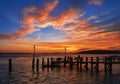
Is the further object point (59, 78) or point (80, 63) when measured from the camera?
point (80, 63)

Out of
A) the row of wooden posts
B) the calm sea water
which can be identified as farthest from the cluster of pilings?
the calm sea water

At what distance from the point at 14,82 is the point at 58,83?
242 inches

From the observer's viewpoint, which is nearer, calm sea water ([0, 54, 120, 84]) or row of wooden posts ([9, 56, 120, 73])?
calm sea water ([0, 54, 120, 84])

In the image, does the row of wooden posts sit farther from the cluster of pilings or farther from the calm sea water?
the calm sea water

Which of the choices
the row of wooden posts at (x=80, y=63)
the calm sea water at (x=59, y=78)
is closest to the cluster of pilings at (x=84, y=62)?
the row of wooden posts at (x=80, y=63)

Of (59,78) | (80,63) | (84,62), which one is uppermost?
(84,62)

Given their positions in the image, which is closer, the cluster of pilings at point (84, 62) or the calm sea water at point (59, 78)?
the calm sea water at point (59, 78)

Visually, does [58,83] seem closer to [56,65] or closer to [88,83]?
[88,83]

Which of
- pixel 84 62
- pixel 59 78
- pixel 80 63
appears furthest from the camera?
pixel 80 63

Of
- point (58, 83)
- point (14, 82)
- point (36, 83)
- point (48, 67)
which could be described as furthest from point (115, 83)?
point (48, 67)

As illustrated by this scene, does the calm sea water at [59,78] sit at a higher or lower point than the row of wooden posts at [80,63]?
lower

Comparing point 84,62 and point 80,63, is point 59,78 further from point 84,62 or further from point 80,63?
point 80,63

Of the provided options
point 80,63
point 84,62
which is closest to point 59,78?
point 84,62

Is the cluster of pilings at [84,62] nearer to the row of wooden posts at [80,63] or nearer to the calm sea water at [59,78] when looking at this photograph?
the row of wooden posts at [80,63]
